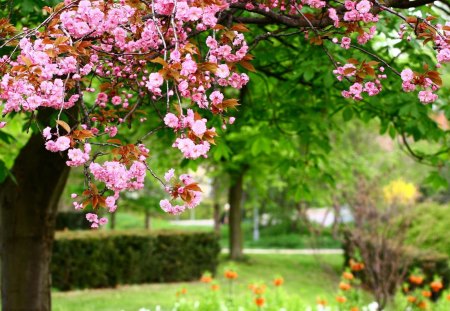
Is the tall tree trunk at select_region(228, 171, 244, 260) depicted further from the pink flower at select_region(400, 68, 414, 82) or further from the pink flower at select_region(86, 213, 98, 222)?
the pink flower at select_region(86, 213, 98, 222)

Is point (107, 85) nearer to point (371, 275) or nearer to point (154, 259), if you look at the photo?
point (371, 275)

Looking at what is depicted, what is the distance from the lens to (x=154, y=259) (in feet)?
47.6

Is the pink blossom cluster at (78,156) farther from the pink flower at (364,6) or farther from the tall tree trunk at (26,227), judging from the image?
the tall tree trunk at (26,227)

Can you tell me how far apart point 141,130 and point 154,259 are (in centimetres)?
510

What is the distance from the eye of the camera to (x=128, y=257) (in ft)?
45.6

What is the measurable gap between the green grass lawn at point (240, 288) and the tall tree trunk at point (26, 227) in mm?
2885

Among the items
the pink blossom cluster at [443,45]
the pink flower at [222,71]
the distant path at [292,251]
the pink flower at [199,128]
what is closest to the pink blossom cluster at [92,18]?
the pink flower at [222,71]

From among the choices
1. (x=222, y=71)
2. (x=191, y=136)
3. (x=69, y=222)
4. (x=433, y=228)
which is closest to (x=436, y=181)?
(x=222, y=71)

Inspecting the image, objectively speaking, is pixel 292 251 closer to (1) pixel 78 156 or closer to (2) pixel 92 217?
(2) pixel 92 217


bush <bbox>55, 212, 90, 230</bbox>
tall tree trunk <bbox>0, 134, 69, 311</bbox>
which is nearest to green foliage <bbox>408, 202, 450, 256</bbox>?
bush <bbox>55, 212, 90, 230</bbox>

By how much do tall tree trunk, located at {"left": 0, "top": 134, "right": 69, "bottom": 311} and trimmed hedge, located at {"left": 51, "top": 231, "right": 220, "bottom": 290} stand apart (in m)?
7.50

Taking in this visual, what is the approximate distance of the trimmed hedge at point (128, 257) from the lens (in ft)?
42.4

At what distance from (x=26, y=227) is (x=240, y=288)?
9.75 meters

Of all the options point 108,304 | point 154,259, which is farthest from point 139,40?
point 154,259
